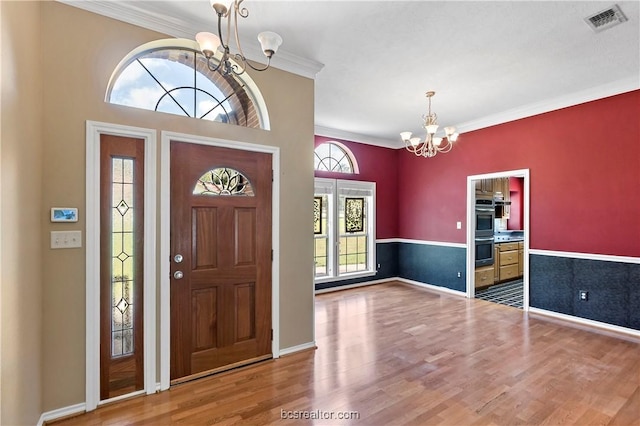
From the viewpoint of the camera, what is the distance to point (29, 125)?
187 centimetres

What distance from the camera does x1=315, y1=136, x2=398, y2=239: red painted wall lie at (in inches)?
244

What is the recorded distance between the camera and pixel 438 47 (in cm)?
290

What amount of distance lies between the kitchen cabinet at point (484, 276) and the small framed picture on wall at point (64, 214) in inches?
225

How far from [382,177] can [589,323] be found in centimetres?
391

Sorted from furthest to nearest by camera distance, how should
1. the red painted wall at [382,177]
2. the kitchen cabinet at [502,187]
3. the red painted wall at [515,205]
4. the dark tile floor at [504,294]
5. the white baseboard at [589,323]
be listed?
the red painted wall at [515,205], the kitchen cabinet at [502,187], the red painted wall at [382,177], the dark tile floor at [504,294], the white baseboard at [589,323]

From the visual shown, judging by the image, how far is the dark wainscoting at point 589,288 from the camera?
361cm

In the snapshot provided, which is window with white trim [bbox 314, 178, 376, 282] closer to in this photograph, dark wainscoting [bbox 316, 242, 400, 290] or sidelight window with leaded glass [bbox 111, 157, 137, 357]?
dark wainscoting [bbox 316, 242, 400, 290]

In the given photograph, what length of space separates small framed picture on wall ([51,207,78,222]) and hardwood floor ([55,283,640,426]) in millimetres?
1354

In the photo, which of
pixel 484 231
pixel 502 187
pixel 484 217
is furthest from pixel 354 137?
pixel 502 187

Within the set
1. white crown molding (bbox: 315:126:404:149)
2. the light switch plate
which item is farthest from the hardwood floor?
white crown molding (bbox: 315:126:404:149)

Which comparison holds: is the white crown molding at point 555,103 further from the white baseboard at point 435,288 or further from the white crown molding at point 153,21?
the white crown molding at point 153,21

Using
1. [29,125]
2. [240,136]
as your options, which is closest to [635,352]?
[240,136]

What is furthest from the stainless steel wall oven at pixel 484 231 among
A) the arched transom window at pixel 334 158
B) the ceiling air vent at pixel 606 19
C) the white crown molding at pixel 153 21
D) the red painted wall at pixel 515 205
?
the white crown molding at pixel 153 21

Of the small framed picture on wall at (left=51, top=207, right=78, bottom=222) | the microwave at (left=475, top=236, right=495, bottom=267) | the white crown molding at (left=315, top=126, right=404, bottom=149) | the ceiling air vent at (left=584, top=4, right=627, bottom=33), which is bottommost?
the microwave at (left=475, top=236, right=495, bottom=267)
